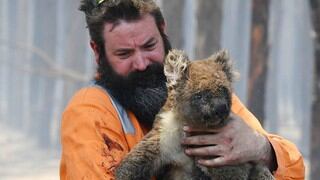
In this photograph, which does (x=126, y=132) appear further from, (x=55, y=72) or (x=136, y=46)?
(x=55, y=72)

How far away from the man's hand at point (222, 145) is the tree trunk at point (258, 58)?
7667 mm

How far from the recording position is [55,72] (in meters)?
16.0

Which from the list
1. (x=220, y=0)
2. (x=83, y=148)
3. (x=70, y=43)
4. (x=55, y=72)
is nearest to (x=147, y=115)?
(x=83, y=148)

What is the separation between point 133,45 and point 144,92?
0.60 ft

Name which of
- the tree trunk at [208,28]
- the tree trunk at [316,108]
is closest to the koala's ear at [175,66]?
the tree trunk at [316,108]

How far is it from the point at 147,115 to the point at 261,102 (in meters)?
8.09

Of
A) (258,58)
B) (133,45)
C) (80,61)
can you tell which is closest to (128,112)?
(133,45)

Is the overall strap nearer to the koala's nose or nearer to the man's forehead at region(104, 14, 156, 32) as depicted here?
the man's forehead at region(104, 14, 156, 32)

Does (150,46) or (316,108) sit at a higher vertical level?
(150,46)

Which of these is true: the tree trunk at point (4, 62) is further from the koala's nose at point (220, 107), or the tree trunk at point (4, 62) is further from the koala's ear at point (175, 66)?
the koala's nose at point (220, 107)

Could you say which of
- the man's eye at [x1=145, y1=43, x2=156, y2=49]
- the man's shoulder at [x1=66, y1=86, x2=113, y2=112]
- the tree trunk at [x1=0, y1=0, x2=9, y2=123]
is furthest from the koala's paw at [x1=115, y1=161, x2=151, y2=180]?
the tree trunk at [x1=0, y1=0, x2=9, y2=123]

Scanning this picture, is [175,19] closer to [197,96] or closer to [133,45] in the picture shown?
[133,45]

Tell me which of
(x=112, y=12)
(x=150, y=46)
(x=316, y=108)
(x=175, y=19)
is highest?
(x=112, y=12)

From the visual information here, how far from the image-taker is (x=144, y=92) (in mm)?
3311
